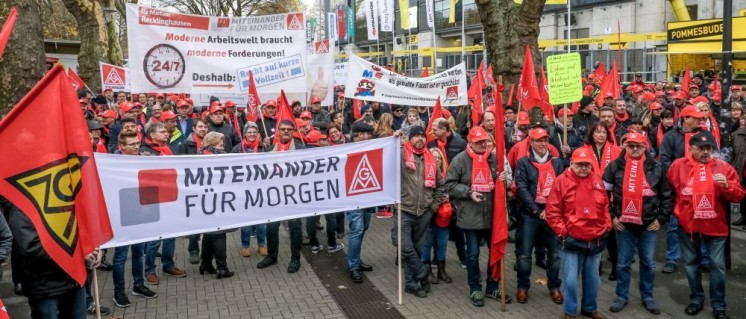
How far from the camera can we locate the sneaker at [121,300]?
6700 millimetres

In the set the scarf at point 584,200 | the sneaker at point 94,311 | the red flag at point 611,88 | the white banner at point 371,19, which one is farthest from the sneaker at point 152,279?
the white banner at point 371,19

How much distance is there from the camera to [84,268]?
4156 millimetres

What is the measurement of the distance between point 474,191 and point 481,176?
0.57 ft

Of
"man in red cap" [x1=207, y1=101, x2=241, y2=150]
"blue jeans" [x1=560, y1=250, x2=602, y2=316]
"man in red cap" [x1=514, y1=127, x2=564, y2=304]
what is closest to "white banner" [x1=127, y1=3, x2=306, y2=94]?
"man in red cap" [x1=207, y1=101, x2=241, y2=150]

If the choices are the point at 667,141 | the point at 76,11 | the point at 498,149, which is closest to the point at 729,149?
the point at 667,141

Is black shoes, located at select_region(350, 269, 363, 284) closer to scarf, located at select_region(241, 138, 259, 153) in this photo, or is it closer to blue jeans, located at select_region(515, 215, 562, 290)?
blue jeans, located at select_region(515, 215, 562, 290)

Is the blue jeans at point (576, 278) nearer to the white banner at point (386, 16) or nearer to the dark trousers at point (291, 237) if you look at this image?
the dark trousers at point (291, 237)

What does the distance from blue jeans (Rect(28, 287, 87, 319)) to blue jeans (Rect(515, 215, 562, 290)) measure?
417 cm

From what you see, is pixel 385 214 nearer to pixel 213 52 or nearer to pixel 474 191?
pixel 213 52

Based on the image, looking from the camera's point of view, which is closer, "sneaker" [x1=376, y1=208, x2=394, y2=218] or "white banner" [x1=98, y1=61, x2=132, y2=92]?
"sneaker" [x1=376, y1=208, x2=394, y2=218]

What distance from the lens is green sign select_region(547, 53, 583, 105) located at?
8.39 m

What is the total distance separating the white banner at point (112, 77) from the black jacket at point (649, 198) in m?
14.3

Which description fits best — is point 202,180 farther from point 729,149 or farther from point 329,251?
point 729,149

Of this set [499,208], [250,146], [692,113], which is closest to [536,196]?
[499,208]
